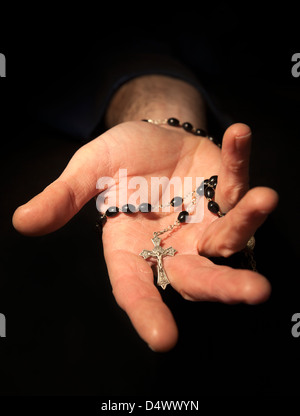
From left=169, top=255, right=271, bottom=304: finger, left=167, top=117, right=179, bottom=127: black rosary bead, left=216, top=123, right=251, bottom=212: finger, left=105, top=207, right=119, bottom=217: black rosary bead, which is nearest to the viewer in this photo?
left=169, top=255, right=271, bottom=304: finger

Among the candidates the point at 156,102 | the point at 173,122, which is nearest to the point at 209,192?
the point at 173,122

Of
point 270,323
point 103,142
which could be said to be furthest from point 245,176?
point 270,323

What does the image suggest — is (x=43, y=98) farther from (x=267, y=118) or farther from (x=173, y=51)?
(x=267, y=118)

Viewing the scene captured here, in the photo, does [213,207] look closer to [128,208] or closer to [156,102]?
[128,208]

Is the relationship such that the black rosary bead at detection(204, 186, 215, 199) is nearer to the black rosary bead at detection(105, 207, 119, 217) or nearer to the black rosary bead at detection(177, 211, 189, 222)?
A: the black rosary bead at detection(177, 211, 189, 222)

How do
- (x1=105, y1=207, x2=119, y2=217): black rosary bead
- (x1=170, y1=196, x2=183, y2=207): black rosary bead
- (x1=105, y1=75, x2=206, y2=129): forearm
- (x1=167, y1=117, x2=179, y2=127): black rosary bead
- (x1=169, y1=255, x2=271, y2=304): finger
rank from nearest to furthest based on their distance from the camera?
(x1=169, y1=255, x2=271, y2=304): finger, (x1=105, y1=207, x2=119, y2=217): black rosary bead, (x1=170, y1=196, x2=183, y2=207): black rosary bead, (x1=167, y1=117, x2=179, y2=127): black rosary bead, (x1=105, y1=75, x2=206, y2=129): forearm

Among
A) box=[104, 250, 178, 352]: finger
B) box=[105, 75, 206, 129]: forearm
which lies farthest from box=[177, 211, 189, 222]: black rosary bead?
box=[105, 75, 206, 129]: forearm

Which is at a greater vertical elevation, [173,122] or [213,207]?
[173,122]
